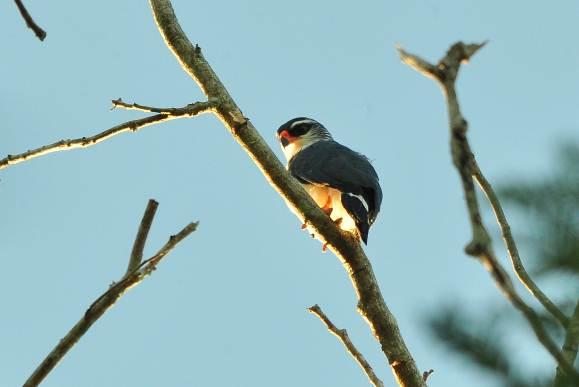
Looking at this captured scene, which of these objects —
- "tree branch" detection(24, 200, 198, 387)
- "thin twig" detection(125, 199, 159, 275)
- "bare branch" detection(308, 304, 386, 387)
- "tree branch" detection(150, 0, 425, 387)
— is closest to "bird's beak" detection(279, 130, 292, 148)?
"tree branch" detection(150, 0, 425, 387)

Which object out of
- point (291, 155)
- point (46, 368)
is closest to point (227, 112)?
point (46, 368)

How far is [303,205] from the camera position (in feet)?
20.9

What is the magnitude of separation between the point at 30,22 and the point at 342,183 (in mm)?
5771

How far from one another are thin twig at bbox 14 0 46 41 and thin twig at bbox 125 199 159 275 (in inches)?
33.4

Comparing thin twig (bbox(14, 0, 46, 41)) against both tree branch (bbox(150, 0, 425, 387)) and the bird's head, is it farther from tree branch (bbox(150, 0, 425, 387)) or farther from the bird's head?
the bird's head

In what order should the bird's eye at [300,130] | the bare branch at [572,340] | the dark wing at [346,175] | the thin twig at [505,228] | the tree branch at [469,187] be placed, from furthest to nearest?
the bird's eye at [300,130], the dark wing at [346,175], the thin twig at [505,228], the bare branch at [572,340], the tree branch at [469,187]

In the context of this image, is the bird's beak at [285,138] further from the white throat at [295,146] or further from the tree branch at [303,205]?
the tree branch at [303,205]

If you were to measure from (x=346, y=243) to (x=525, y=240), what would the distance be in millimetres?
3735

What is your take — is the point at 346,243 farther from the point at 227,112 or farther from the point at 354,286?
the point at 227,112

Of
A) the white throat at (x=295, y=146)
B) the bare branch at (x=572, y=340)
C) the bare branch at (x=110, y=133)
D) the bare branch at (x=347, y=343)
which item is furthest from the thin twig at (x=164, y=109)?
the white throat at (x=295, y=146)

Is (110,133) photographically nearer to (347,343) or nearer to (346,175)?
(347,343)

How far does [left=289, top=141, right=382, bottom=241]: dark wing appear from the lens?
364 inches

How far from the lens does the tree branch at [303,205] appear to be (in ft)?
19.9

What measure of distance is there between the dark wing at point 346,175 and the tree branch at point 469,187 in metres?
5.97
